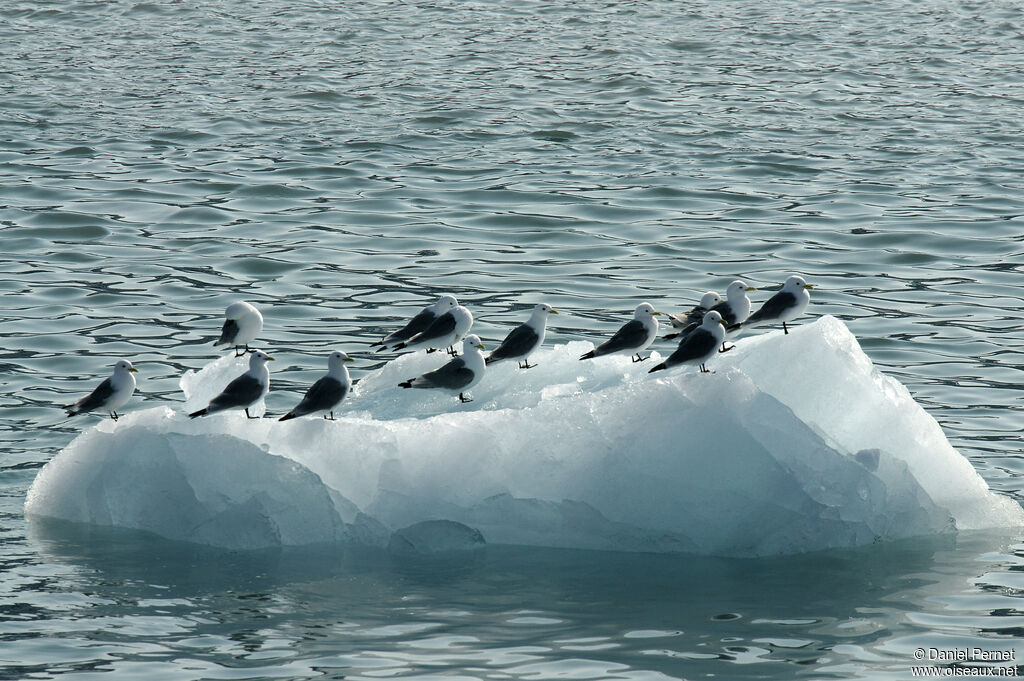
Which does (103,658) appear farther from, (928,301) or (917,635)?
(928,301)

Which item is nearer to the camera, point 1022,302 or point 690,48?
point 1022,302

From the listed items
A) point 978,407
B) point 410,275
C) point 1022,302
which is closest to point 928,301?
point 1022,302

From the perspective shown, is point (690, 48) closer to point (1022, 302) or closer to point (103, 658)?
point (1022, 302)

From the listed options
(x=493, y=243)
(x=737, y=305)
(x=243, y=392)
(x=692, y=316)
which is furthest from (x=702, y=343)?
(x=493, y=243)

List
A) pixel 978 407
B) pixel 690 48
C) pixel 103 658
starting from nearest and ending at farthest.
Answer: pixel 103 658
pixel 978 407
pixel 690 48

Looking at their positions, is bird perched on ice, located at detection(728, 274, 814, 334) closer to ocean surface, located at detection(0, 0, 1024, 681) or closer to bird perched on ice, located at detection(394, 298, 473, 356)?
ocean surface, located at detection(0, 0, 1024, 681)

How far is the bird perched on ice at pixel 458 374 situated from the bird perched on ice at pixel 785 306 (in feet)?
6.31

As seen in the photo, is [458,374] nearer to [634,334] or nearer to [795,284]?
[634,334]

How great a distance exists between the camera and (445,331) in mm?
11789

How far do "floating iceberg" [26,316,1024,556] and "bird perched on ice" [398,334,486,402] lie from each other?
1.58 ft

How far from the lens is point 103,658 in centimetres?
839

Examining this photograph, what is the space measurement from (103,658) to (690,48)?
22890 millimetres

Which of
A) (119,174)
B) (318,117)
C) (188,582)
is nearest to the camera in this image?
(188,582)

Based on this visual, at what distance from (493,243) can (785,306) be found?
26.3ft
